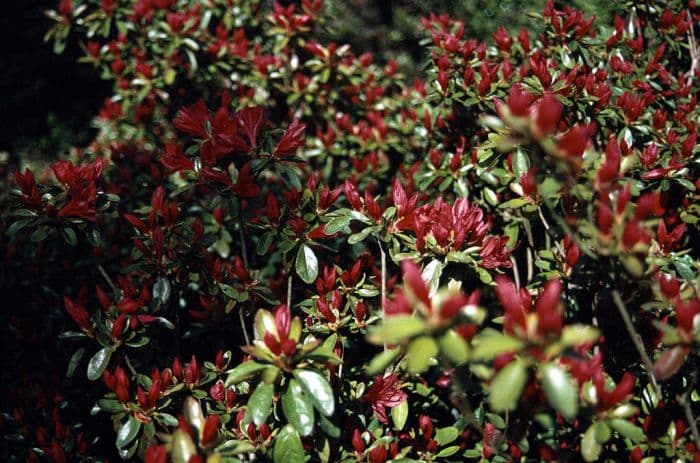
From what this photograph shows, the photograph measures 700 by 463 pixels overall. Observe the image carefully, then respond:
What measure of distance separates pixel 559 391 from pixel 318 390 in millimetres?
578

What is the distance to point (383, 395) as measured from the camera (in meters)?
1.69

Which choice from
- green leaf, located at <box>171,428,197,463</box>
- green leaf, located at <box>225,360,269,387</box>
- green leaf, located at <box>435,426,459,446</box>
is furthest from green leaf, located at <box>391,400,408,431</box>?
green leaf, located at <box>171,428,197,463</box>

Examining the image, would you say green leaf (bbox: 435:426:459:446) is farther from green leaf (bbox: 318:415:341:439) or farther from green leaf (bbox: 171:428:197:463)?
green leaf (bbox: 171:428:197:463)

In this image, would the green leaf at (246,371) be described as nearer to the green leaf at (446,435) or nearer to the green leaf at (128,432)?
the green leaf at (128,432)

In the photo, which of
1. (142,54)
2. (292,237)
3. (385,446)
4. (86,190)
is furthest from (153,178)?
(385,446)

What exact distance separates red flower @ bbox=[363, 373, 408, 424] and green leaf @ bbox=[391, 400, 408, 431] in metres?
0.03

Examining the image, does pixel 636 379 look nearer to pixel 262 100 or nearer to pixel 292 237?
pixel 292 237

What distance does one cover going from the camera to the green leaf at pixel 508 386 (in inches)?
37.6

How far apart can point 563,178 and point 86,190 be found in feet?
4.89

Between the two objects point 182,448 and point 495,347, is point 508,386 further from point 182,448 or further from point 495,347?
point 182,448

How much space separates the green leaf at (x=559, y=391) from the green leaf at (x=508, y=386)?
41 millimetres

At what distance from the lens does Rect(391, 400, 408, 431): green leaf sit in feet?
5.52

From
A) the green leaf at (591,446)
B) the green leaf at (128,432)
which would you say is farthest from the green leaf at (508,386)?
the green leaf at (128,432)

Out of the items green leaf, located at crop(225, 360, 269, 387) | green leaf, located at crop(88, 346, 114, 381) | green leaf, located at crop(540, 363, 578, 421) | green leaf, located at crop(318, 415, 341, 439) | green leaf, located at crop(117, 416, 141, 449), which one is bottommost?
green leaf, located at crop(117, 416, 141, 449)
